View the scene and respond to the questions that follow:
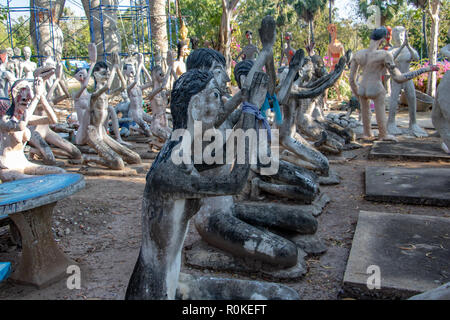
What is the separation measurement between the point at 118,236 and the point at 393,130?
764cm

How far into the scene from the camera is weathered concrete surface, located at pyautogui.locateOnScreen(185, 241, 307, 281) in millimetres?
3428

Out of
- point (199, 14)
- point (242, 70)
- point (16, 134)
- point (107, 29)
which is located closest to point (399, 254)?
point (242, 70)

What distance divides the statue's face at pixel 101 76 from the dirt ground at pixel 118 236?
1649mm

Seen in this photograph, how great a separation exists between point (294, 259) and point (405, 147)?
18.5 ft

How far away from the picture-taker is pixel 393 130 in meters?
10.1

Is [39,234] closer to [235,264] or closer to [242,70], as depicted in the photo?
[235,264]

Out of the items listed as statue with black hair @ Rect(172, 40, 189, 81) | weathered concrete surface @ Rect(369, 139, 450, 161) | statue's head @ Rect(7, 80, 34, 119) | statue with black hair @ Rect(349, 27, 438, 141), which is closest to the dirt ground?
weathered concrete surface @ Rect(369, 139, 450, 161)

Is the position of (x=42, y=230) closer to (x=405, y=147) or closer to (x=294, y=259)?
(x=294, y=259)

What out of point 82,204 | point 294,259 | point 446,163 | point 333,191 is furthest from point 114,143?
point 446,163

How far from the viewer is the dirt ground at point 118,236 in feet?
11.3

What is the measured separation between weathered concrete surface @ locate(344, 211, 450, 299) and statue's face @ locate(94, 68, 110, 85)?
489 cm

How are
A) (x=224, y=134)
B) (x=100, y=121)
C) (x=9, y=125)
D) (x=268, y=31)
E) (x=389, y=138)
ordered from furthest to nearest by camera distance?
(x=389, y=138)
(x=100, y=121)
(x=9, y=125)
(x=224, y=134)
(x=268, y=31)

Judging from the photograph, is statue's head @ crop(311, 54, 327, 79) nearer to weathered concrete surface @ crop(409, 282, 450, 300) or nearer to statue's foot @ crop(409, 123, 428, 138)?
statue's foot @ crop(409, 123, 428, 138)

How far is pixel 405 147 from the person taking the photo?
8156 mm
